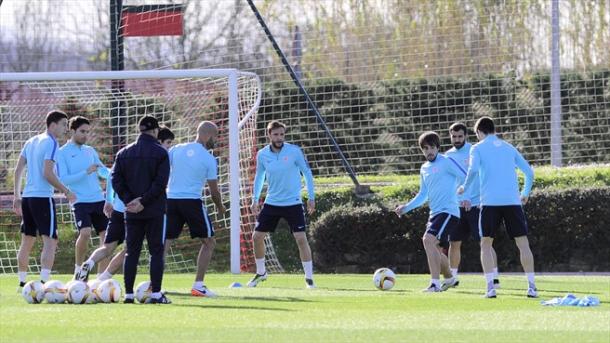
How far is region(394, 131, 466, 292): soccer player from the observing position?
15.6 meters

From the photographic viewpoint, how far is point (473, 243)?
21.7 meters

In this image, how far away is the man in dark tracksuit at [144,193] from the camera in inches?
508

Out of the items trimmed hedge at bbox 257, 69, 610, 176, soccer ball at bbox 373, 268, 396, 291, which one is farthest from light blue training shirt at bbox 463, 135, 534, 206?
trimmed hedge at bbox 257, 69, 610, 176

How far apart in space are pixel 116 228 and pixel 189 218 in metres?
0.83

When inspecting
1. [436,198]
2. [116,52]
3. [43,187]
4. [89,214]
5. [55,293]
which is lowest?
[55,293]

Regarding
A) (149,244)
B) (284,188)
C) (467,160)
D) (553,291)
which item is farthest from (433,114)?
(149,244)

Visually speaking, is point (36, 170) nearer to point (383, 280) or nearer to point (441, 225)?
point (383, 280)

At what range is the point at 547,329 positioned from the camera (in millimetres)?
10344

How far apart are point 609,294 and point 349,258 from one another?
759 cm

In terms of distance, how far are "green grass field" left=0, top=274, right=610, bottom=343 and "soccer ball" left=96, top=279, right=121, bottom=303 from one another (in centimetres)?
30

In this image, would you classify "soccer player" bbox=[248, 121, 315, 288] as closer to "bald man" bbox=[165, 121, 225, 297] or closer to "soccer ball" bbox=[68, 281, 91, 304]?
"bald man" bbox=[165, 121, 225, 297]

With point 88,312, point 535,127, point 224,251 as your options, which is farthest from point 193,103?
point 88,312

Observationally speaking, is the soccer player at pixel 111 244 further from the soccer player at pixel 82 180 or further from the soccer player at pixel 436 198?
the soccer player at pixel 436 198

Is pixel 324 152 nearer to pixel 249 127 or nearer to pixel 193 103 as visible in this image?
pixel 193 103
